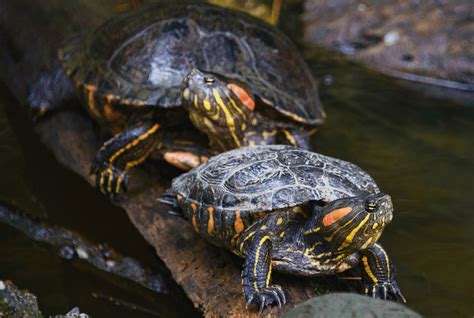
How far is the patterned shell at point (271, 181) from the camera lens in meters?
2.81

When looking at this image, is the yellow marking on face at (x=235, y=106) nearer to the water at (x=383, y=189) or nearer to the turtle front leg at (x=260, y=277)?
the water at (x=383, y=189)

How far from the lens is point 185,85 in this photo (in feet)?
12.0

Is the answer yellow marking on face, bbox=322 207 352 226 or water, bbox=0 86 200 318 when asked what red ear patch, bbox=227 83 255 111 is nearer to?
water, bbox=0 86 200 318

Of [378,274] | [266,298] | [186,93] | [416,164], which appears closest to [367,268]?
[378,274]

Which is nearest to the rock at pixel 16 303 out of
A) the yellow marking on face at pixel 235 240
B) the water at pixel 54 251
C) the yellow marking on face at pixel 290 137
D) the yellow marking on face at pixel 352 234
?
the water at pixel 54 251

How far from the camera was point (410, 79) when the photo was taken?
727 cm

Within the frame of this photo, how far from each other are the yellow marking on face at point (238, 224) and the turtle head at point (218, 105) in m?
0.98

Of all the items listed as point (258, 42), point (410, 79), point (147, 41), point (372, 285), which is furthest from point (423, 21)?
point (372, 285)

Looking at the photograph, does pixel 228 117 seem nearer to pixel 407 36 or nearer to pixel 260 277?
pixel 260 277

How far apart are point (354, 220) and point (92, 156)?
2543 millimetres

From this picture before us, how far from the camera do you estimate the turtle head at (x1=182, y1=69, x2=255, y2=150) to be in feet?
11.9

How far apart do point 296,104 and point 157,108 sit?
0.99 m

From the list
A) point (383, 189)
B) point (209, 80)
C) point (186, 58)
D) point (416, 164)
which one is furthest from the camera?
point (416, 164)

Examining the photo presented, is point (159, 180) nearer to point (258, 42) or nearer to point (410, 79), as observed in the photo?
point (258, 42)
